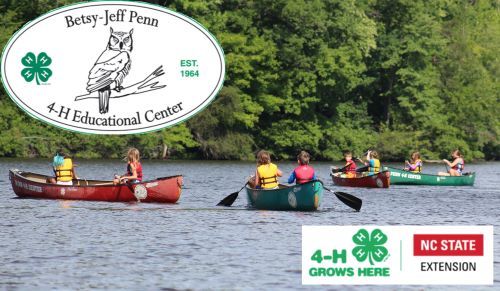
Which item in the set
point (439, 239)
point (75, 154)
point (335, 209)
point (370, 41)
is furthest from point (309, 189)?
point (370, 41)

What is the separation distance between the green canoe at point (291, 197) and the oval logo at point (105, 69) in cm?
1717

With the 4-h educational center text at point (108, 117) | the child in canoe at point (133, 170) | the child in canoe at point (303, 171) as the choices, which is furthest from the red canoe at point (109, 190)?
the 4-h educational center text at point (108, 117)

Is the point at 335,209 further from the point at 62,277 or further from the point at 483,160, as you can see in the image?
the point at 483,160

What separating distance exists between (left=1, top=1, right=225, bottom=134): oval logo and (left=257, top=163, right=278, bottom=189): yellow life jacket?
56.8 ft

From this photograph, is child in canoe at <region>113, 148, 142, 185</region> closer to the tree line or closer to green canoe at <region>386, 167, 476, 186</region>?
green canoe at <region>386, 167, 476, 186</region>

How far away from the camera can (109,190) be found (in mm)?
34031

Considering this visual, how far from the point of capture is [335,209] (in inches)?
1351

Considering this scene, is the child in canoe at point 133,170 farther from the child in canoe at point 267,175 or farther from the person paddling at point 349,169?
the person paddling at point 349,169

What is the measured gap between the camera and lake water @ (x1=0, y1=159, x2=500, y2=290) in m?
19.2

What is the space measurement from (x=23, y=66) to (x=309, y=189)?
26338 millimetres

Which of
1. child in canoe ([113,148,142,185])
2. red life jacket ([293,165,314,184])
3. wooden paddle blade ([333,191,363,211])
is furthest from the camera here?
child in canoe ([113,148,142,185])

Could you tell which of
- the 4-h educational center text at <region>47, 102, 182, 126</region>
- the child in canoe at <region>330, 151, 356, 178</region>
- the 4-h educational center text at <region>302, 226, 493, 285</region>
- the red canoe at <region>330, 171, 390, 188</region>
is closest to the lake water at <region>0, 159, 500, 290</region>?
the red canoe at <region>330, 171, 390, 188</region>

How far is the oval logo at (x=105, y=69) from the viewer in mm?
53062

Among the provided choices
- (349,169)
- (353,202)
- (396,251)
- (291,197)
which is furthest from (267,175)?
Answer: (349,169)
